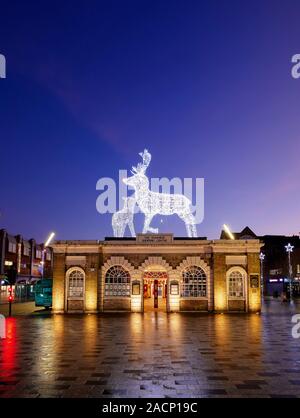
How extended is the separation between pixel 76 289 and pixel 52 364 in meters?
18.5

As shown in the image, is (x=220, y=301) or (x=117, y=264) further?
(x=117, y=264)

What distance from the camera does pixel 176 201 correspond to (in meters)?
29.8

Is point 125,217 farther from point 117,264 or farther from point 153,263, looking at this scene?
point 153,263

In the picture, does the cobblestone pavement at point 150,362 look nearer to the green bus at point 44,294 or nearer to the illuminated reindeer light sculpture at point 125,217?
the illuminated reindeer light sculpture at point 125,217

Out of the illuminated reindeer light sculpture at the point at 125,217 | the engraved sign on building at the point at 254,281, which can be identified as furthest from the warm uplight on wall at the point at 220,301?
the illuminated reindeer light sculpture at the point at 125,217

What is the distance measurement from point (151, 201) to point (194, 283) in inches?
253

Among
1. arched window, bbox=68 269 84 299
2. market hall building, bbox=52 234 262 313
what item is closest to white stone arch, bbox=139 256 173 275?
market hall building, bbox=52 234 262 313

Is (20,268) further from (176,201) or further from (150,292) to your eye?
(176,201)

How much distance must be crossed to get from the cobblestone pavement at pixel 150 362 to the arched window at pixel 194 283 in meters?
9.77

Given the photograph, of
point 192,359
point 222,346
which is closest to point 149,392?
point 192,359

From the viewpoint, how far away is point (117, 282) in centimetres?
2956

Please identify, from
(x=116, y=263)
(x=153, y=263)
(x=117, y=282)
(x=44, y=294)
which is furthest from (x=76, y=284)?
(x=44, y=294)

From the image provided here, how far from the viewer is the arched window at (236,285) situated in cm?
2908

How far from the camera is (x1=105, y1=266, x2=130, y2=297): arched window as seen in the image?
2948 cm
